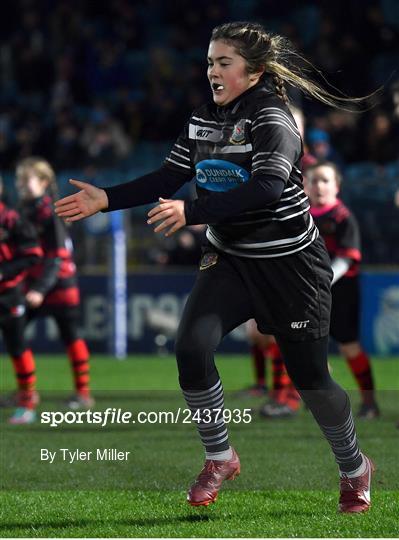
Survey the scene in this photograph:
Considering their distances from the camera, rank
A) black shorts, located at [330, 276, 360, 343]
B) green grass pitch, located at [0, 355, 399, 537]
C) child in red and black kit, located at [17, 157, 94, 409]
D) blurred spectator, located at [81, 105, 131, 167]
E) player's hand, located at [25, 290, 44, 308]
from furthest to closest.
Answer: blurred spectator, located at [81, 105, 131, 167], child in red and black kit, located at [17, 157, 94, 409], player's hand, located at [25, 290, 44, 308], black shorts, located at [330, 276, 360, 343], green grass pitch, located at [0, 355, 399, 537]

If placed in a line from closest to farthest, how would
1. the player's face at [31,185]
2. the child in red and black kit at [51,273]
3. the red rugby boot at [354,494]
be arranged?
the red rugby boot at [354,494] → the child in red and black kit at [51,273] → the player's face at [31,185]

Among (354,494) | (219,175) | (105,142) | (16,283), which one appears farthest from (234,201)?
(105,142)

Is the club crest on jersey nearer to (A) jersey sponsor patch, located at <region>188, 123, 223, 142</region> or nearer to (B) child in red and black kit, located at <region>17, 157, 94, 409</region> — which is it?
(A) jersey sponsor patch, located at <region>188, 123, 223, 142</region>

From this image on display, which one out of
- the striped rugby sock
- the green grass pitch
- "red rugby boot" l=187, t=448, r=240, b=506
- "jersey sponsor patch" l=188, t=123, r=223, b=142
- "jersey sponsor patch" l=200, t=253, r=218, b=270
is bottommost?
the green grass pitch

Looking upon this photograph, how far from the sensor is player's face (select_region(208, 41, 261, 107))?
17.4 ft

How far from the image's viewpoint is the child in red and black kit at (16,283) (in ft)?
30.7

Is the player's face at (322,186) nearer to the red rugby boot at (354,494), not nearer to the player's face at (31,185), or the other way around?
the player's face at (31,185)

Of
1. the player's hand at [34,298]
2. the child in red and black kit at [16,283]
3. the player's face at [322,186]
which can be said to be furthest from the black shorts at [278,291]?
the child in red and black kit at [16,283]

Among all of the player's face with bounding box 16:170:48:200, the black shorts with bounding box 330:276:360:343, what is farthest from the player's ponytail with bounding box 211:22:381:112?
the player's face with bounding box 16:170:48:200

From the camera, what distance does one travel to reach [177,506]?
559 centimetres

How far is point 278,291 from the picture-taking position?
531cm

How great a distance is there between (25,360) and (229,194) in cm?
487

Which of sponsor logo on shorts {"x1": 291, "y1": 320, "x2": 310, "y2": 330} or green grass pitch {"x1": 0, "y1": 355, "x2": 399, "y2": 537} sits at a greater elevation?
sponsor logo on shorts {"x1": 291, "y1": 320, "x2": 310, "y2": 330}

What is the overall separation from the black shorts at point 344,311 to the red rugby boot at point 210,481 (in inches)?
144
